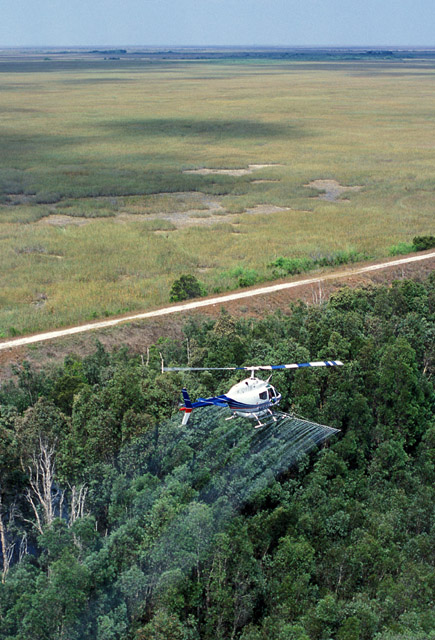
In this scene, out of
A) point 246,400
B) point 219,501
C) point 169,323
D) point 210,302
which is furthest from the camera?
point 210,302

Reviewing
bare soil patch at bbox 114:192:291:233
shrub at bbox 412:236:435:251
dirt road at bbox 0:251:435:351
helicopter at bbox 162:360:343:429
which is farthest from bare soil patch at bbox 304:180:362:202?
helicopter at bbox 162:360:343:429

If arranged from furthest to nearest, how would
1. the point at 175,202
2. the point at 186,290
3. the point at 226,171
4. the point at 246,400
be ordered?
1. the point at 226,171
2. the point at 175,202
3. the point at 186,290
4. the point at 246,400

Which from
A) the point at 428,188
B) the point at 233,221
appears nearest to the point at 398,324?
the point at 233,221

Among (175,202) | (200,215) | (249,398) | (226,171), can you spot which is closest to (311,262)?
(200,215)

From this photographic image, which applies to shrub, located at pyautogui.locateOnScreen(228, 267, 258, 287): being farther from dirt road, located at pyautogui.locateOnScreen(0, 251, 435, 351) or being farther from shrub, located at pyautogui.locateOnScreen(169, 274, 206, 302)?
shrub, located at pyautogui.locateOnScreen(169, 274, 206, 302)

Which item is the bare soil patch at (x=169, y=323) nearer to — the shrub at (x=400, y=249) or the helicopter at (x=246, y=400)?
the shrub at (x=400, y=249)

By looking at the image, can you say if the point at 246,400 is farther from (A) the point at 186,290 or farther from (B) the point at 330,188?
(B) the point at 330,188

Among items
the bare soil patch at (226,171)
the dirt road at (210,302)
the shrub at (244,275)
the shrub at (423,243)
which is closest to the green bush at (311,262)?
the shrub at (244,275)
